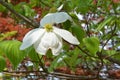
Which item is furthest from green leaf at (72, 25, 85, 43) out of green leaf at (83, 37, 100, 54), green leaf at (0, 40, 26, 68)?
green leaf at (0, 40, 26, 68)

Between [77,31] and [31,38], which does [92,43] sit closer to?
[77,31]

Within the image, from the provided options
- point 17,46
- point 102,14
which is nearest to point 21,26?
point 102,14

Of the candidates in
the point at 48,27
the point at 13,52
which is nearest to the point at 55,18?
the point at 48,27

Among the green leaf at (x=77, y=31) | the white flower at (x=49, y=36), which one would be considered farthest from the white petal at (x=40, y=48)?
the green leaf at (x=77, y=31)

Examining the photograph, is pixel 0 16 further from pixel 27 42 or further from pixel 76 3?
pixel 27 42

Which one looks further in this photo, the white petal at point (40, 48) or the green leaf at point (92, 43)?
the green leaf at point (92, 43)

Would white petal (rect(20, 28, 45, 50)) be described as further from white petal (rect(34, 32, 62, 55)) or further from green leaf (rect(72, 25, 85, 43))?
green leaf (rect(72, 25, 85, 43))

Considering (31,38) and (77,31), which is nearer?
(31,38)

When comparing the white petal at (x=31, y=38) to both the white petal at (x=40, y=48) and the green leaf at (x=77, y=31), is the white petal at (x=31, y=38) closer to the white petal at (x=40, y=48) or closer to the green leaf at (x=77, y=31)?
the white petal at (x=40, y=48)
